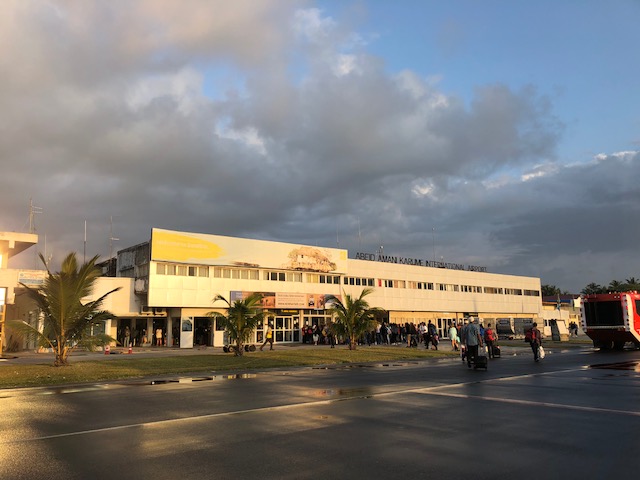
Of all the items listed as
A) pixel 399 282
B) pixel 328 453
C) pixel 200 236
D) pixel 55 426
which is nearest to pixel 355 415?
pixel 328 453

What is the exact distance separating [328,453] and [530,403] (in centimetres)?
556

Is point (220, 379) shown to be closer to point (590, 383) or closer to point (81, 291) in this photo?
point (81, 291)

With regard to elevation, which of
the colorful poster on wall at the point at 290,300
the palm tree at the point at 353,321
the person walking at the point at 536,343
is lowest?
the person walking at the point at 536,343

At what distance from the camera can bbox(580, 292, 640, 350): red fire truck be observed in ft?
95.0

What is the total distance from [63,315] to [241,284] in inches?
868

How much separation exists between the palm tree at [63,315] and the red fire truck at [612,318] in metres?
26.1

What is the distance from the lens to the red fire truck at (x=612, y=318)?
95.0ft

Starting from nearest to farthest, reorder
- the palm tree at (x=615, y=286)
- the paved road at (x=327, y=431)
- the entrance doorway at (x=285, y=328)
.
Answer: the paved road at (x=327, y=431) → the entrance doorway at (x=285, y=328) → the palm tree at (x=615, y=286)

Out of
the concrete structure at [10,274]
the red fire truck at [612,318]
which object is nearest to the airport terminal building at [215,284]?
the concrete structure at [10,274]

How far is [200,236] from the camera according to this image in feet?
131

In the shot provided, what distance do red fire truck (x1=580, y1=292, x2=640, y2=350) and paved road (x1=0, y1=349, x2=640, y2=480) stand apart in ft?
58.4

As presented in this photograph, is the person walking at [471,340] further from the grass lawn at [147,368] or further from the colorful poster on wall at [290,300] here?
the colorful poster on wall at [290,300]

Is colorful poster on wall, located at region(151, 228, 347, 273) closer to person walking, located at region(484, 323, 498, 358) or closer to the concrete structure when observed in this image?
the concrete structure

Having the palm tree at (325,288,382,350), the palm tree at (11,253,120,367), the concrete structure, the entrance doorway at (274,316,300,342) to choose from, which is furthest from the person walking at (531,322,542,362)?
the concrete structure
